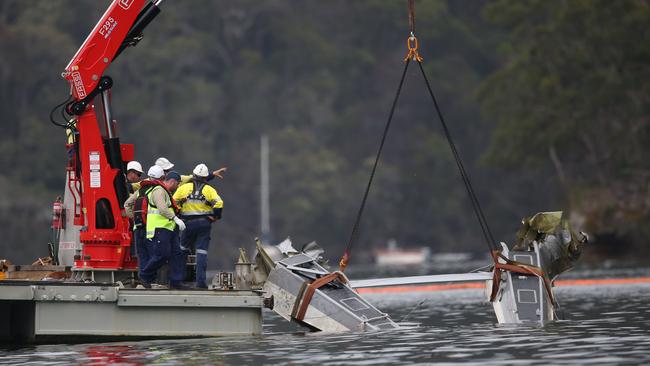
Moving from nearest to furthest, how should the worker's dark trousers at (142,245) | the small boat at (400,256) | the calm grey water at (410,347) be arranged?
the calm grey water at (410,347) → the worker's dark trousers at (142,245) → the small boat at (400,256)

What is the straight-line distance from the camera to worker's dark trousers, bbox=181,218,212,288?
22073 mm

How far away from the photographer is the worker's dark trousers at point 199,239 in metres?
22.1

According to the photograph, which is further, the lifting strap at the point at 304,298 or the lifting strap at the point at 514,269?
the lifting strap at the point at 514,269

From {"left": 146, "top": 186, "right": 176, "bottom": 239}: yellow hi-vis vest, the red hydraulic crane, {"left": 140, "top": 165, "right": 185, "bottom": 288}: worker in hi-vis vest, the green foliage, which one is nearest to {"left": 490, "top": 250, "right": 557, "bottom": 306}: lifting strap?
{"left": 140, "top": 165, "right": 185, "bottom": 288}: worker in hi-vis vest

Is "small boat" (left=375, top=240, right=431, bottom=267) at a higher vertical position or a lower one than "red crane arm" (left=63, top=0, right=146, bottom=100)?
higher

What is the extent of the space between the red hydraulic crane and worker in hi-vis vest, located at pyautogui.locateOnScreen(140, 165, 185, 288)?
32.8 inches

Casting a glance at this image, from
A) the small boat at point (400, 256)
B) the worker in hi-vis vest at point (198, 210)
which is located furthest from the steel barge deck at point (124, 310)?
the small boat at point (400, 256)

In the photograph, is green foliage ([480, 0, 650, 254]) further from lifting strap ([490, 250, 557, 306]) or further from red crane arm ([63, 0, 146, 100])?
red crane arm ([63, 0, 146, 100])

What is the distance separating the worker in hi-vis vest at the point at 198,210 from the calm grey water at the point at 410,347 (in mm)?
1670

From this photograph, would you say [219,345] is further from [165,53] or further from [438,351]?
[165,53]

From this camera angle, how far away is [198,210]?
22.3 m

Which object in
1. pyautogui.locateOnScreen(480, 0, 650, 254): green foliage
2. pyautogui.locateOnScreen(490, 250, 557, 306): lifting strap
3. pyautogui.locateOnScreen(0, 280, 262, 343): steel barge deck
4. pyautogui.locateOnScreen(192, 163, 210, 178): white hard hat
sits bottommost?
pyautogui.locateOnScreen(0, 280, 262, 343): steel barge deck

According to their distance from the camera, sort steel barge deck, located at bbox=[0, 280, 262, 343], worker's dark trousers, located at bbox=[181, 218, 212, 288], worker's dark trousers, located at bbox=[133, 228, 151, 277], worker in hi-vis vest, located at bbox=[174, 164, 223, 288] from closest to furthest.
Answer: steel barge deck, located at bbox=[0, 280, 262, 343] < worker's dark trousers, located at bbox=[133, 228, 151, 277] < worker's dark trousers, located at bbox=[181, 218, 212, 288] < worker in hi-vis vest, located at bbox=[174, 164, 223, 288]

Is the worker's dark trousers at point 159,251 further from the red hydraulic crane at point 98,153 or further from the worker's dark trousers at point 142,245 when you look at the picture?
the red hydraulic crane at point 98,153
